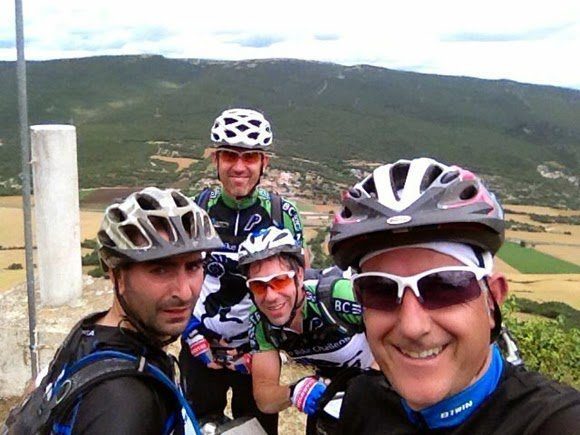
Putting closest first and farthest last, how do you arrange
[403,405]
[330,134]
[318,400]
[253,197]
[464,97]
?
1. [403,405]
2. [318,400]
3. [253,197]
4. [330,134]
5. [464,97]

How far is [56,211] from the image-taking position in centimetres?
642

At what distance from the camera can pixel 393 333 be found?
175 cm

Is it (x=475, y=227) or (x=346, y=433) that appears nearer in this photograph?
(x=475, y=227)

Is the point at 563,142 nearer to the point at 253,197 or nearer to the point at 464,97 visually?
the point at 464,97

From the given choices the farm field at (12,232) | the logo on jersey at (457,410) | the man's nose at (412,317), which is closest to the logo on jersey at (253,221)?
the man's nose at (412,317)

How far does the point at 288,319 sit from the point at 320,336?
0.23 meters

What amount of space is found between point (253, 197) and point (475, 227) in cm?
254

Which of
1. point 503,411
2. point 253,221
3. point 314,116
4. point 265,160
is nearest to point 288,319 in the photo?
point 253,221

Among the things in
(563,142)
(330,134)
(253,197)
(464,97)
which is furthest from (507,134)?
(253,197)

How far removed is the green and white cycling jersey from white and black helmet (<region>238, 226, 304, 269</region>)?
27 cm

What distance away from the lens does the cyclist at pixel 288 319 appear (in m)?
3.34

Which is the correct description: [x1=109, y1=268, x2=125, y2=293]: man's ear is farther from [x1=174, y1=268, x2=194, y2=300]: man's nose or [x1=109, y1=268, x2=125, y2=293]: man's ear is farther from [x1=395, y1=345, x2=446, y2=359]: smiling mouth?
[x1=395, y1=345, x2=446, y2=359]: smiling mouth

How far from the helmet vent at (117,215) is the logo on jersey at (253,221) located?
1521 millimetres

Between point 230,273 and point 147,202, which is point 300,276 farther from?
point 147,202
